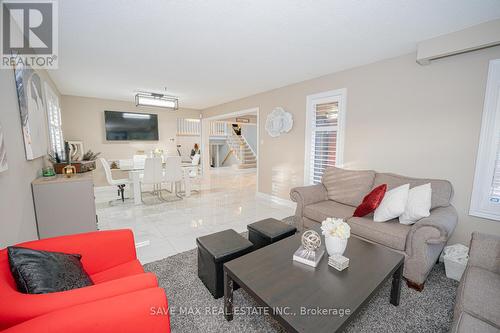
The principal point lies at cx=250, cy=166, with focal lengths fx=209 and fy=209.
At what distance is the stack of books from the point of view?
146 cm

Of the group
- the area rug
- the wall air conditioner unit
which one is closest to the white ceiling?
the wall air conditioner unit

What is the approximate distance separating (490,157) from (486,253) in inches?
49.8

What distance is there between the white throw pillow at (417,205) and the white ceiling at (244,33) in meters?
1.64

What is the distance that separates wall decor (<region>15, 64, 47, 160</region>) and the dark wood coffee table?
240cm

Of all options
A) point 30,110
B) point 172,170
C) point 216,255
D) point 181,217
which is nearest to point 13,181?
point 30,110

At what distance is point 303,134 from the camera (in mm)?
3982

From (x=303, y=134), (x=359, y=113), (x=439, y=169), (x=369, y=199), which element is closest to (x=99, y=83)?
(x=303, y=134)

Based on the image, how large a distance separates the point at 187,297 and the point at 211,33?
2547 millimetres

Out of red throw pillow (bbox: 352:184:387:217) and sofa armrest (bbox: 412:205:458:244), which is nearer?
sofa armrest (bbox: 412:205:458:244)

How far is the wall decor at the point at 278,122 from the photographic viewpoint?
13.7 feet

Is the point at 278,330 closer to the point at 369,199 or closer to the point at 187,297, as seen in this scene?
the point at 187,297

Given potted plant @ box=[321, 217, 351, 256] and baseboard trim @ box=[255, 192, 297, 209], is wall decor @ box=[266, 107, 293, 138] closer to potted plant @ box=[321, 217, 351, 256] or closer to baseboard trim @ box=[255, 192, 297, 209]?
baseboard trim @ box=[255, 192, 297, 209]

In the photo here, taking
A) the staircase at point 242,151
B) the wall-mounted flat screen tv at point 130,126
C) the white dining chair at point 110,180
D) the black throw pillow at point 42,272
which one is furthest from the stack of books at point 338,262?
the staircase at point 242,151

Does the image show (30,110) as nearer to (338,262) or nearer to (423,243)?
(338,262)
